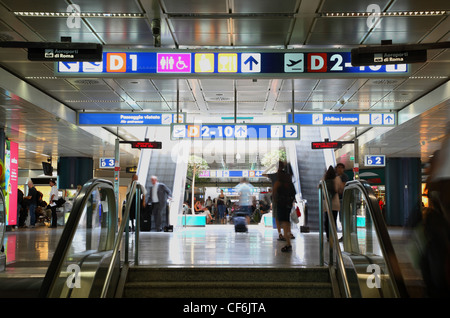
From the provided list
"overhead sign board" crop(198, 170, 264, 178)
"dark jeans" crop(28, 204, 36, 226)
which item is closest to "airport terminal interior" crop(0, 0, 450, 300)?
A: "dark jeans" crop(28, 204, 36, 226)

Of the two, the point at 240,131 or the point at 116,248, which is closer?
the point at 116,248

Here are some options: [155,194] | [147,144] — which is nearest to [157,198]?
[155,194]

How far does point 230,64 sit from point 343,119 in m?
6.30

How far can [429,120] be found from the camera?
45.1 feet

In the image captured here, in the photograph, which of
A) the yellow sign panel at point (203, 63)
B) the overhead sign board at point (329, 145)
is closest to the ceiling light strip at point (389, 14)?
the yellow sign panel at point (203, 63)

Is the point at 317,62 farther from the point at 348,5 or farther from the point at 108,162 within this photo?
the point at 108,162

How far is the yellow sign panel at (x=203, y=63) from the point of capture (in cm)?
729

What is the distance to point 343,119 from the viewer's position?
12.8 m

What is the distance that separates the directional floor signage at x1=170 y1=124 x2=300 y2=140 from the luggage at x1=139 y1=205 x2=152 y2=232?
212 centimetres

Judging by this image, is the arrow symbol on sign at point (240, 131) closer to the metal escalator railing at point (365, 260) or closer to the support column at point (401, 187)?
the metal escalator railing at point (365, 260)

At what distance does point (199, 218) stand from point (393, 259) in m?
15.0

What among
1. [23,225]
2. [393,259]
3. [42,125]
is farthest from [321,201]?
[23,225]

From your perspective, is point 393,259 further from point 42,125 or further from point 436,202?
point 42,125

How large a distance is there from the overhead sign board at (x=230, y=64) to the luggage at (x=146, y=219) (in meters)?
5.93
